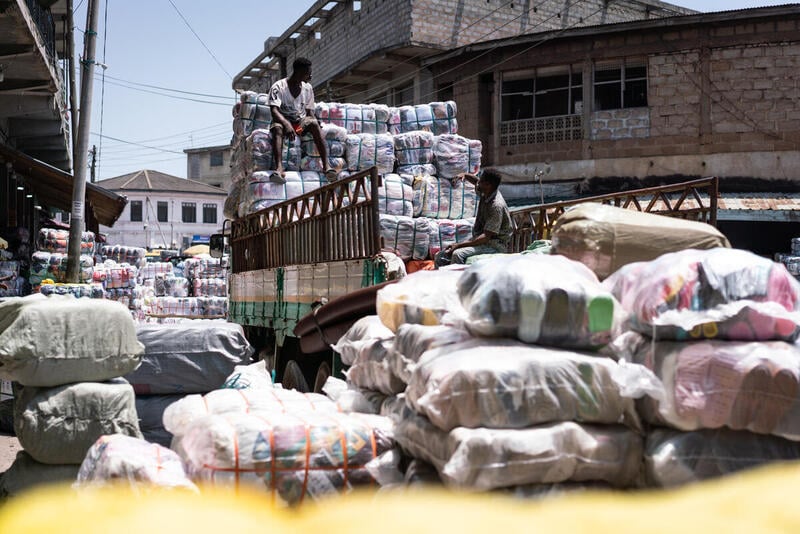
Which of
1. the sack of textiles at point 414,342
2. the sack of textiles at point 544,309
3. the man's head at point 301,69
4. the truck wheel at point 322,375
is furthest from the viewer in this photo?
the man's head at point 301,69

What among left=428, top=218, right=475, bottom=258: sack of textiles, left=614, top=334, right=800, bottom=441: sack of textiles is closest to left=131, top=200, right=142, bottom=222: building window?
left=428, top=218, right=475, bottom=258: sack of textiles

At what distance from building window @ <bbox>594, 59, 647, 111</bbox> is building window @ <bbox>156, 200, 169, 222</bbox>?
45.3 meters

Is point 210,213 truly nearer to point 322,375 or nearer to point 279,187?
point 279,187

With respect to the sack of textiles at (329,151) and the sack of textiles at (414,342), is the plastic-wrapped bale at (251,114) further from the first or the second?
the sack of textiles at (414,342)

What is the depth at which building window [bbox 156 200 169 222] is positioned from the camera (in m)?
61.5

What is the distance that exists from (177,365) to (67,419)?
4.67 ft

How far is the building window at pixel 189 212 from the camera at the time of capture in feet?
203

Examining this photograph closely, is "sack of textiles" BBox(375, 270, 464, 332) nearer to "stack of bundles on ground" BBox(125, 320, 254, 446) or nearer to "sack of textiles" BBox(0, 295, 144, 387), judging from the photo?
"sack of textiles" BBox(0, 295, 144, 387)

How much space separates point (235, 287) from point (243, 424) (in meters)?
8.70

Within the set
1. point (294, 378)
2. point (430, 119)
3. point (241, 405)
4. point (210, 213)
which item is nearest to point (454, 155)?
point (430, 119)

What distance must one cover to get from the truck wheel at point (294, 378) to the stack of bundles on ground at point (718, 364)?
4948 mm

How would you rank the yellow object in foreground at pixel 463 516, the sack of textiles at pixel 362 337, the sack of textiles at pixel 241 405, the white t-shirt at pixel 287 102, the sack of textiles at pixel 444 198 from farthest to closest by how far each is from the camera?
the white t-shirt at pixel 287 102 → the sack of textiles at pixel 444 198 → the sack of textiles at pixel 362 337 → the sack of textiles at pixel 241 405 → the yellow object in foreground at pixel 463 516

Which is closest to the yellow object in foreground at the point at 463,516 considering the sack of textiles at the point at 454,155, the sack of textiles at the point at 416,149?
the sack of textiles at the point at 454,155

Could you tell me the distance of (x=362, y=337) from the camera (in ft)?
15.3
